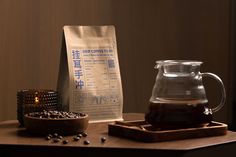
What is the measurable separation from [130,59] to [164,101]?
41.0 inches

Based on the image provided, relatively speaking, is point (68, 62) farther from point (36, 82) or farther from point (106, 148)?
point (36, 82)

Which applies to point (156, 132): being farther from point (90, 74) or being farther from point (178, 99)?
point (90, 74)

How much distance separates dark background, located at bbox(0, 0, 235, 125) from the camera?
1879 mm

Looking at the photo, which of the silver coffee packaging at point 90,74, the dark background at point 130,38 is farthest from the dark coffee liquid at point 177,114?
the dark background at point 130,38

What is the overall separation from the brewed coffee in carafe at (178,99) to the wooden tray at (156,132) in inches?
0.9

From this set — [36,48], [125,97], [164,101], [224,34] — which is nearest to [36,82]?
[36,48]

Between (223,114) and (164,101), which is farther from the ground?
(164,101)

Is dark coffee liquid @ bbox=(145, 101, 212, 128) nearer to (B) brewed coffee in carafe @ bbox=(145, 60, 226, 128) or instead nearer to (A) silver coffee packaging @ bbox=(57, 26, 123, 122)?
(B) brewed coffee in carafe @ bbox=(145, 60, 226, 128)

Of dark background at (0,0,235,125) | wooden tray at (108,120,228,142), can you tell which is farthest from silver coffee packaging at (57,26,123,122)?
dark background at (0,0,235,125)

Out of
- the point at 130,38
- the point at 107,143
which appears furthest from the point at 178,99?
the point at 130,38

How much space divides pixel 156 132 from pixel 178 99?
0.12 metres

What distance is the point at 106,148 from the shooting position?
1.09 meters

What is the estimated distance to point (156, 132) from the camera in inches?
45.3

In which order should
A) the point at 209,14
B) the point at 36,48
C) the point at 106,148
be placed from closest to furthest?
the point at 106,148
the point at 36,48
the point at 209,14
